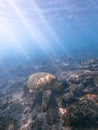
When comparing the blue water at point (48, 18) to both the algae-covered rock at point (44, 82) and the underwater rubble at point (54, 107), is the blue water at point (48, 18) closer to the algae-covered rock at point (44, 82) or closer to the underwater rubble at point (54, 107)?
the algae-covered rock at point (44, 82)

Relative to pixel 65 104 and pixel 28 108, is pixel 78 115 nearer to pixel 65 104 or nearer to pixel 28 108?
pixel 65 104

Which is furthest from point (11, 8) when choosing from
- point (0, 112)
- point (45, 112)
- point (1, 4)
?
point (45, 112)

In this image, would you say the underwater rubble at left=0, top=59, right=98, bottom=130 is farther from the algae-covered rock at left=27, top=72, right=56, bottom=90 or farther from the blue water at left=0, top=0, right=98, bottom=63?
the blue water at left=0, top=0, right=98, bottom=63

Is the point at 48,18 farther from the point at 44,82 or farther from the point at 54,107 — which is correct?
the point at 54,107

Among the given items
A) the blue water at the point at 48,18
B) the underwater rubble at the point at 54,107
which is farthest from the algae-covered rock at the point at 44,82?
the blue water at the point at 48,18

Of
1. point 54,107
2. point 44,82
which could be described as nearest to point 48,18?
point 44,82

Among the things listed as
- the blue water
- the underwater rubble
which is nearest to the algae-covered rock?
the underwater rubble

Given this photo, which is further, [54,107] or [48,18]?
[48,18]

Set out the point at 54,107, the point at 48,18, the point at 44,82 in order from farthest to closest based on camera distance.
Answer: the point at 48,18
the point at 44,82
the point at 54,107
